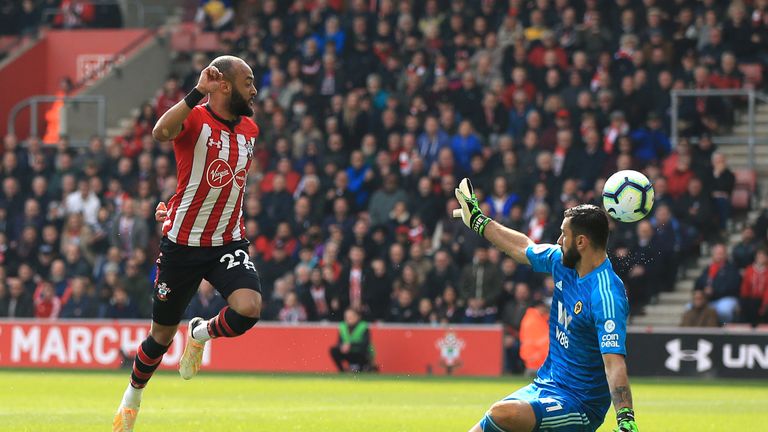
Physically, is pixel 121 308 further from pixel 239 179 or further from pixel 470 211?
pixel 470 211

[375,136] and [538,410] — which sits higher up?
[375,136]

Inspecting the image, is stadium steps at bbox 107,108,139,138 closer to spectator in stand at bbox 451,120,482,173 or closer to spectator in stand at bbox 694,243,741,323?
spectator in stand at bbox 451,120,482,173

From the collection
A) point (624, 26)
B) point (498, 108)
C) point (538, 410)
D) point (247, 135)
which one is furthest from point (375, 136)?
point (538, 410)

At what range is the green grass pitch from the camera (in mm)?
12648

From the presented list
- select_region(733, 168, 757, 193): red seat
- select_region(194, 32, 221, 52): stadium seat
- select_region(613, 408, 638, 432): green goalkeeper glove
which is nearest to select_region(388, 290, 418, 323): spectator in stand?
select_region(733, 168, 757, 193): red seat

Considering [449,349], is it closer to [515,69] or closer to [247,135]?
[515,69]

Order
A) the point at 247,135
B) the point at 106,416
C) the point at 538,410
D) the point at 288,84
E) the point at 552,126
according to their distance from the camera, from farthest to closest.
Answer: the point at 288,84
the point at 552,126
the point at 106,416
the point at 247,135
the point at 538,410

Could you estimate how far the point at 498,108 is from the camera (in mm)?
24250

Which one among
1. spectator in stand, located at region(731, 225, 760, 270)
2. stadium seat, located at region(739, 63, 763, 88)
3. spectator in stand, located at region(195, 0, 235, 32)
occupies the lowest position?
spectator in stand, located at region(731, 225, 760, 270)

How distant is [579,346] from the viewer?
7879 millimetres

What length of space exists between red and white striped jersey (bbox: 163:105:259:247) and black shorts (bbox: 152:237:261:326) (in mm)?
71

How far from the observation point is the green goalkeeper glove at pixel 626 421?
7.26m

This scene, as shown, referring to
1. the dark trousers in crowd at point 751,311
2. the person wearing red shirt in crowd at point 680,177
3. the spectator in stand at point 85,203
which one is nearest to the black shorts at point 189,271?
the dark trousers in crowd at point 751,311

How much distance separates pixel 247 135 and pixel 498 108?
14.1 meters
